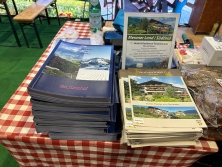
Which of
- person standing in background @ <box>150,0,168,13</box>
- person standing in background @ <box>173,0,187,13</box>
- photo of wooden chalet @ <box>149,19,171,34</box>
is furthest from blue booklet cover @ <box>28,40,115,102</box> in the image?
person standing in background @ <box>150,0,168,13</box>

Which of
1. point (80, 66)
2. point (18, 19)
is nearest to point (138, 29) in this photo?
point (80, 66)

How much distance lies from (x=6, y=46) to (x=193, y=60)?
2782 millimetres

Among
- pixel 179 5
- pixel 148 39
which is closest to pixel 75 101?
pixel 148 39

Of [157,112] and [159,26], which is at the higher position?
[159,26]

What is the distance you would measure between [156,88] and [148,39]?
0.68 ft

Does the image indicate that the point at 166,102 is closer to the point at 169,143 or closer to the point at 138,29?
the point at 169,143

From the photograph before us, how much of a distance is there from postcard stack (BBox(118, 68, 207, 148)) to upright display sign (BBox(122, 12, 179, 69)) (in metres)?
0.08

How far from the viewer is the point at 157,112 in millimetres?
577

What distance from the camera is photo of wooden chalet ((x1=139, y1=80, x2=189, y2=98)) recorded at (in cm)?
65

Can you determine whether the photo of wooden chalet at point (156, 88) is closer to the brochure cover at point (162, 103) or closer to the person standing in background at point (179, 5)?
the brochure cover at point (162, 103)

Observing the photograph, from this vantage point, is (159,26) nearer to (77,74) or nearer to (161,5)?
(77,74)

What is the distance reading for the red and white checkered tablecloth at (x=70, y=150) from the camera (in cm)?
62

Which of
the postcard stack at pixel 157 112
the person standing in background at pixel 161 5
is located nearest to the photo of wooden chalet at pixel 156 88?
the postcard stack at pixel 157 112

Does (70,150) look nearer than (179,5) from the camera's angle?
Yes
